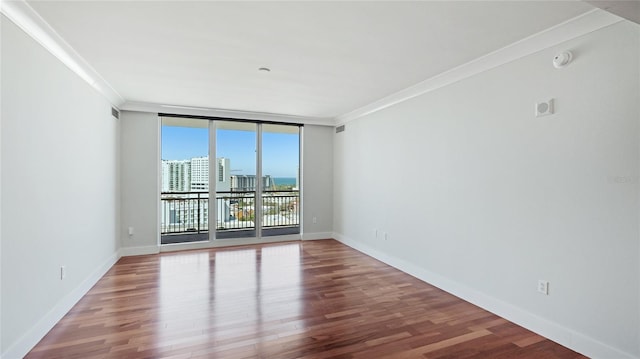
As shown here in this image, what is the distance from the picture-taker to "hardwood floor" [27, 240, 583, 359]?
7.36 feet

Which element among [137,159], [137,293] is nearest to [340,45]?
[137,293]

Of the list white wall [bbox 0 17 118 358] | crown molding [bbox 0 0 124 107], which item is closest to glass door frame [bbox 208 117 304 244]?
white wall [bbox 0 17 118 358]

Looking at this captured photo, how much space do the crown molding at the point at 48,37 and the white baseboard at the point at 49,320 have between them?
219cm

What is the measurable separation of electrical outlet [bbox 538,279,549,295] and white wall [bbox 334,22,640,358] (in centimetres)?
4

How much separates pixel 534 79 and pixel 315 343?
283 centimetres

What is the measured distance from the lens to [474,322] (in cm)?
271

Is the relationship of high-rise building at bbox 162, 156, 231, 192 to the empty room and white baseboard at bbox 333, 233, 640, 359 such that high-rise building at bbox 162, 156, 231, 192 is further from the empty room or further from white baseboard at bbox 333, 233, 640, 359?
white baseboard at bbox 333, 233, 640, 359

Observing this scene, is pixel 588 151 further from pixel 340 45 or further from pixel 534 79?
pixel 340 45

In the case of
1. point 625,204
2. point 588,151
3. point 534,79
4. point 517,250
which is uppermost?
point 534,79

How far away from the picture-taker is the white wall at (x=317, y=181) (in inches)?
239

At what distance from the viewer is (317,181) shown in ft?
20.2

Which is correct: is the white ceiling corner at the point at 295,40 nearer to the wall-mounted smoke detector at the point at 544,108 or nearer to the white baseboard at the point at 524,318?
the wall-mounted smoke detector at the point at 544,108

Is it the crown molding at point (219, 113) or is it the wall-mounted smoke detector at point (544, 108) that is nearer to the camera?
the wall-mounted smoke detector at point (544, 108)

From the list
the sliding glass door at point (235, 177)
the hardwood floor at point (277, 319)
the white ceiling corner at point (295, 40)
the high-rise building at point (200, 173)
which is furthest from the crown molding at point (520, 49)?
the high-rise building at point (200, 173)
